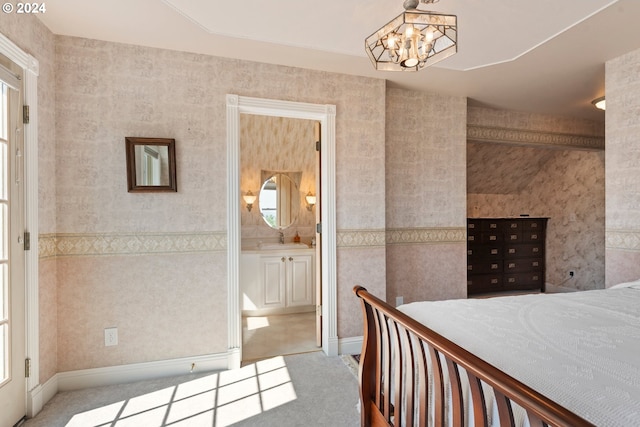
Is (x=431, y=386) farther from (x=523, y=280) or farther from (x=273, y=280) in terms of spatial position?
(x=523, y=280)

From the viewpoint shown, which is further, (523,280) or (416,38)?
(523,280)

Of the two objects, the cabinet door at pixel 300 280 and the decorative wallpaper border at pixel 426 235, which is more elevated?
the decorative wallpaper border at pixel 426 235

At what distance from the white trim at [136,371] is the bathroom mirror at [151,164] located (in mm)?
1300

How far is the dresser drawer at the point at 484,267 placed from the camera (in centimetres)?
482

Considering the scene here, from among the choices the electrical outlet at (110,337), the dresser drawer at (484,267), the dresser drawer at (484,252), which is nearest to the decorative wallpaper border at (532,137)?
the dresser drawer at (484,252)

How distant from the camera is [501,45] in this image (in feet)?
8.16

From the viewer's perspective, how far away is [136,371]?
244 cm

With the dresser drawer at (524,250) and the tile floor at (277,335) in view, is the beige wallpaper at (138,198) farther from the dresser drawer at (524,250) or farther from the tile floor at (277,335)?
the dresser drawer at (524,250)

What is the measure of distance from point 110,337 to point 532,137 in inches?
194

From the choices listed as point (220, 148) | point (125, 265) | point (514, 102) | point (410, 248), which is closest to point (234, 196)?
point (220, 148)

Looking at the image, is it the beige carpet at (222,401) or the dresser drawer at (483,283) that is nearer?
the beige carpet at (222,401)

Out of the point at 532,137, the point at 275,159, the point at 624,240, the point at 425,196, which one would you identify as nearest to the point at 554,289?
the point at 532,137

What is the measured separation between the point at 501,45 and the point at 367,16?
3.67ft

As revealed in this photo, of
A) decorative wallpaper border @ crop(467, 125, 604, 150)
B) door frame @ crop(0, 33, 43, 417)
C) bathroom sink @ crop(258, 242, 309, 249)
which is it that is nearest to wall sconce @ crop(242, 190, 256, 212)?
bathroom sink @ crop(258, 242, 309, 249)
